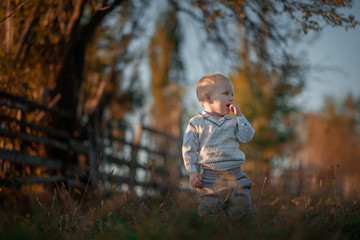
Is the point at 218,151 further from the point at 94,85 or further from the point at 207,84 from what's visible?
the point at 94,85

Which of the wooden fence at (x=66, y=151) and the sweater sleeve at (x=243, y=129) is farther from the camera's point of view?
the wooden fence at (x=66, y=151)

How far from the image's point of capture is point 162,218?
8.00 feet

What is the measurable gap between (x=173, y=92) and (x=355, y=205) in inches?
681

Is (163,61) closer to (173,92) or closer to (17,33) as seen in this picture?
(173,92)

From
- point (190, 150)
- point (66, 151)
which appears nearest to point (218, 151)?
point (190, 150)

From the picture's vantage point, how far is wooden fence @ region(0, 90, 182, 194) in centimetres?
449

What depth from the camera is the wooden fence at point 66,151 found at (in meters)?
4.49

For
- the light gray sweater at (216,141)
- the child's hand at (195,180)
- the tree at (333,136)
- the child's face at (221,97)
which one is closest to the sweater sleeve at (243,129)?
the light gray sweater at (216,141)

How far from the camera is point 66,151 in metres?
6.21

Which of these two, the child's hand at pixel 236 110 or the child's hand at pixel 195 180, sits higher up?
the child's hand at pixel 236 110

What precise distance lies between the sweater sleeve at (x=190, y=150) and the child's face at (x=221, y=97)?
29 centimetres

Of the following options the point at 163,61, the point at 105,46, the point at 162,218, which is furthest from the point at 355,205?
the point at 163,61

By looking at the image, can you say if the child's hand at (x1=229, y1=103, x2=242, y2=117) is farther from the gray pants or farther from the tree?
the tree

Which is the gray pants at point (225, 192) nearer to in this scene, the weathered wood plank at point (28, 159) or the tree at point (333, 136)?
the weathered wood plank at point (28, 159)
